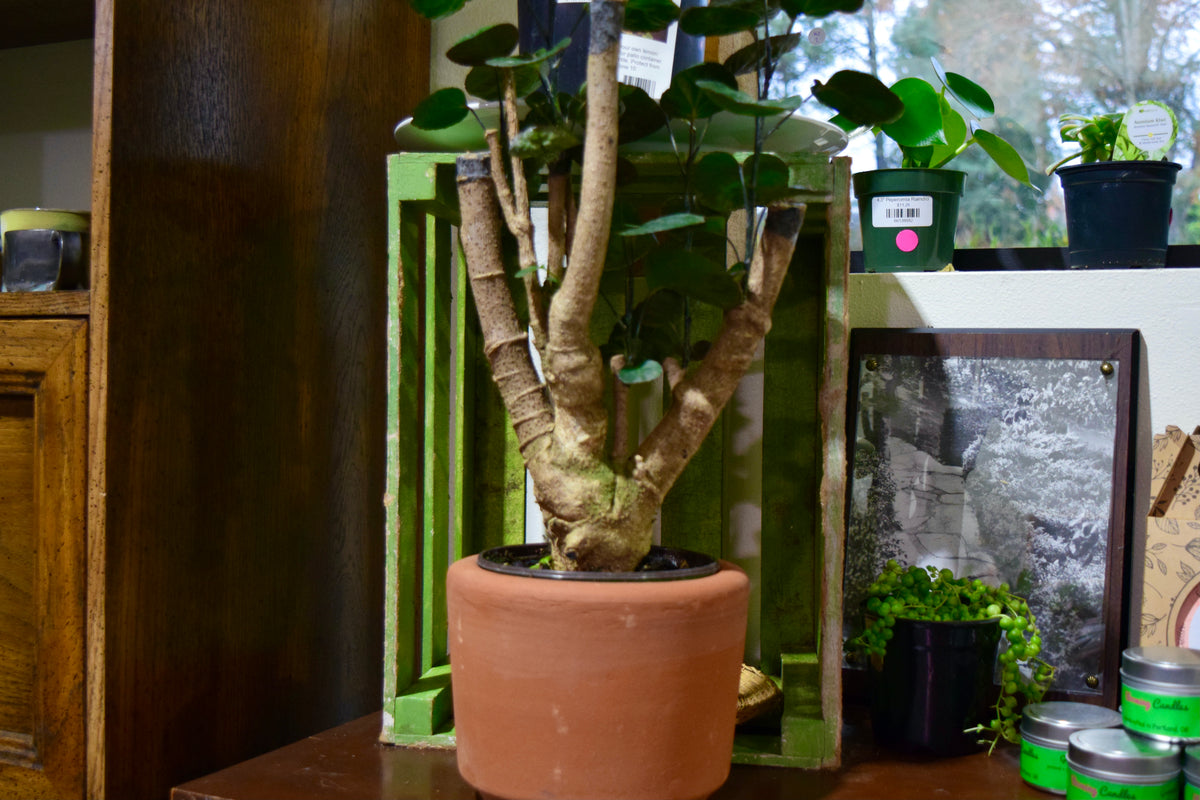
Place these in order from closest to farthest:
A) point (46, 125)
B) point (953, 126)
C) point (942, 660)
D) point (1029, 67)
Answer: point (942, 660), point (953, 126), point (1029, 67), point (46, 125)

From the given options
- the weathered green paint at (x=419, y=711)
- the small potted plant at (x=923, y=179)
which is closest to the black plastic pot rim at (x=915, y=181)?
the small potted plant at (x=923, y=179)

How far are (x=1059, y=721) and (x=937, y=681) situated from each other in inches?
4.2

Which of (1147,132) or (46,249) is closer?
(46,249)

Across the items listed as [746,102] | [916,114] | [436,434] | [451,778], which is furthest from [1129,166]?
[451,778]

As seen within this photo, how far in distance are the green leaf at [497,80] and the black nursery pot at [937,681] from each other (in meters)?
0.60

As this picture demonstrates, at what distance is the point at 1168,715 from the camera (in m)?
0.81

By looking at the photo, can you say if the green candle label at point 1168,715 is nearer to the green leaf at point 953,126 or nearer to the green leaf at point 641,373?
the green leaf at point 641,373

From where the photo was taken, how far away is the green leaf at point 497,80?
30.5 inches

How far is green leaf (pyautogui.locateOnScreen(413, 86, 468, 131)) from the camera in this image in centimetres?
80

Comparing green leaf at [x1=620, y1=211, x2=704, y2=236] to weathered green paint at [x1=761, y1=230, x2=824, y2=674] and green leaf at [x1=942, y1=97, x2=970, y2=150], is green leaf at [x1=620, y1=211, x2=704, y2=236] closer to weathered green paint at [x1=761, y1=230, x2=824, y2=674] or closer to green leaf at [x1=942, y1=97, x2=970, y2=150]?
weathered green paint at [x1=761, y1=230, x2=824, y2=674]

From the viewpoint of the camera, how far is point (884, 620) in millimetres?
916

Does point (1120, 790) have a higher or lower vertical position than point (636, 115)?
lower

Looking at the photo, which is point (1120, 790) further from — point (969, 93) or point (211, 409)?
point (211, 409)

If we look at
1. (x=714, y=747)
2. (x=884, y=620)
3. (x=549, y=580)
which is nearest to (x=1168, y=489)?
(x=884, y=620)
